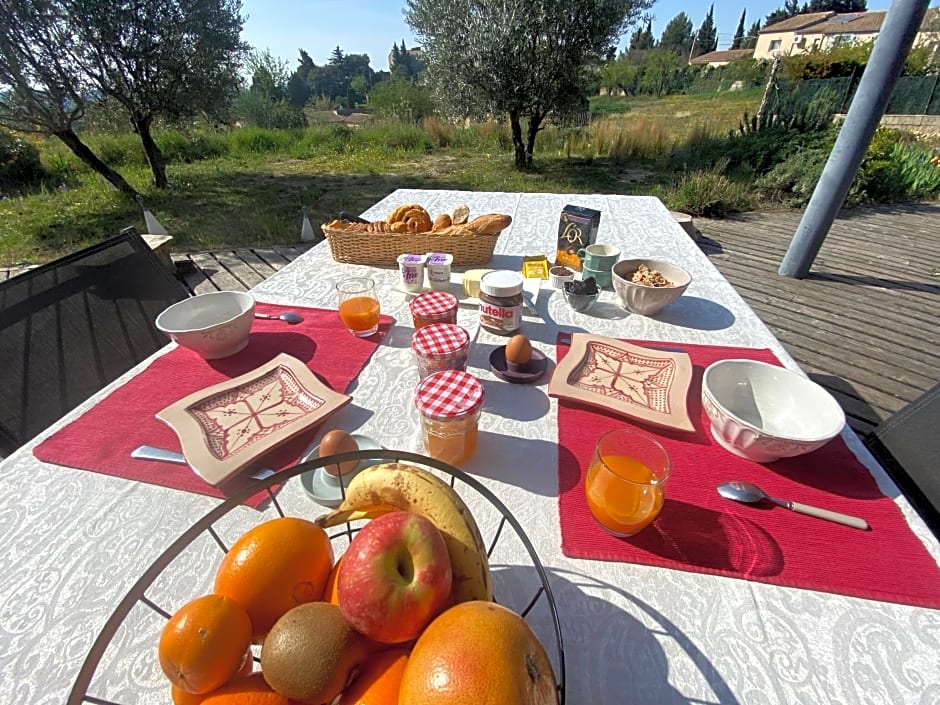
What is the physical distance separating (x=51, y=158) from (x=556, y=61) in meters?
8.67

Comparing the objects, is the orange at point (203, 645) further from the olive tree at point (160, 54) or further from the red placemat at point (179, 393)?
the olive tree at point (160, 54)

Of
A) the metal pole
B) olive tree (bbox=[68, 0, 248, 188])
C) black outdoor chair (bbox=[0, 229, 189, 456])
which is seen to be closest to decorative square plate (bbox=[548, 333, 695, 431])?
black outdoor chair (bbox=[0, 229, 189, 456])

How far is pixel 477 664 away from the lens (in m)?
0.41

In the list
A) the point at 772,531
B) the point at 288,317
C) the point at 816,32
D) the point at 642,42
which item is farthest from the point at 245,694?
the point at 642,42

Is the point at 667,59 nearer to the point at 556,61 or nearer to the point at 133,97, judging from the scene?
the point at 556,61

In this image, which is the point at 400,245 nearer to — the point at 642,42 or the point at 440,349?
the point at 440,349

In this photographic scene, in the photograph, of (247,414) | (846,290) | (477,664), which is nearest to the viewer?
(477,664)

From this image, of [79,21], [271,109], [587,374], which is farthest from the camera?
[271,109]

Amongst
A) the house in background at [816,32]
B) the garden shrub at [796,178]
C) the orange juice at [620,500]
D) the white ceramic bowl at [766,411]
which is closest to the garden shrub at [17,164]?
the orange juice at [620,500]

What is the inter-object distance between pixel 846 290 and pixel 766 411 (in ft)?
11.0

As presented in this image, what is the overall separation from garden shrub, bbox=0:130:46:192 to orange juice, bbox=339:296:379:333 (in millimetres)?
8619

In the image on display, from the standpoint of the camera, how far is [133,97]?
19.5ft

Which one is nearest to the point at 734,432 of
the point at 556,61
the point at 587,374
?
the point at 587,374

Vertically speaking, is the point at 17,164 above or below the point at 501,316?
above
